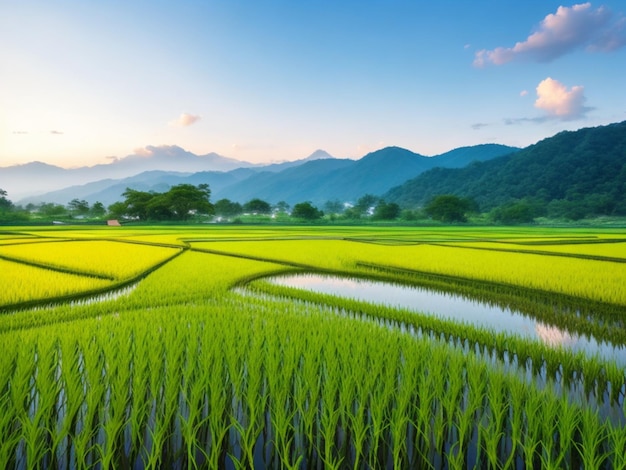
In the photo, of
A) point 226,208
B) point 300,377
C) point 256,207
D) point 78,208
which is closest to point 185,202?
point 226,208

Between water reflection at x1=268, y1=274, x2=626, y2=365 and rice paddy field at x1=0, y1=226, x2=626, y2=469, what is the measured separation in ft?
0.19

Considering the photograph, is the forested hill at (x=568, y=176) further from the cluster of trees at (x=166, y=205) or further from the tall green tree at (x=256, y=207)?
the cluster of trees at (x=166, y=205)

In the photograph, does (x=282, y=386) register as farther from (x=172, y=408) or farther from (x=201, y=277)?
(x=201, y=277)

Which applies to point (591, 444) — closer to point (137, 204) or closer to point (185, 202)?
point (185, 202)

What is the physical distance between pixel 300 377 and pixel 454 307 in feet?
14.4

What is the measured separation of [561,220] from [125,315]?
5562cm

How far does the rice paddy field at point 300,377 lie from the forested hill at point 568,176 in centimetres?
5177

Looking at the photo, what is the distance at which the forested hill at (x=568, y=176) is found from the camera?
4738 centimetres

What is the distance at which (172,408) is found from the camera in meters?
2.57

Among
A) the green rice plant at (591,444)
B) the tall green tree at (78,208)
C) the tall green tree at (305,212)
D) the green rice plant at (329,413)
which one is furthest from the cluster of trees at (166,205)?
the green rice plant at (591,444)

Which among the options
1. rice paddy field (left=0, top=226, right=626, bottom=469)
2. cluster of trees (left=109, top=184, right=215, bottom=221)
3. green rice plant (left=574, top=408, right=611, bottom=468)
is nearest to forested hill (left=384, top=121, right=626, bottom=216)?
cluster of trees (left=109, top=184, right=215, bottom=221)

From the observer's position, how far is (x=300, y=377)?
9.91 ft

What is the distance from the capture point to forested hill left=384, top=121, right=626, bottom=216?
47.4 meters

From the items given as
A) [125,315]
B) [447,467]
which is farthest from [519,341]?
[125,315]
